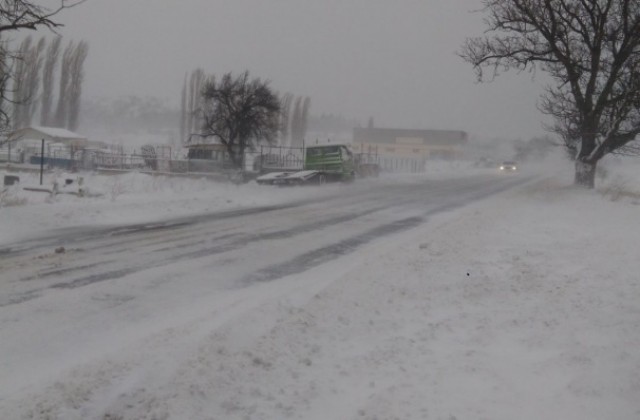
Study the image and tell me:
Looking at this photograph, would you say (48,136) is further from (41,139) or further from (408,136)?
(408,136)

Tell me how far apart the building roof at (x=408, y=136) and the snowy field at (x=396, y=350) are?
92.8 m

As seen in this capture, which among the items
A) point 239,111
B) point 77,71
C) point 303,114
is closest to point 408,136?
point 303,114

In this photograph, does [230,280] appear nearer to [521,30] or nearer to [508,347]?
[508,347]

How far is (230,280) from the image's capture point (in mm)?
7852

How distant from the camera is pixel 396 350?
538 centimetres

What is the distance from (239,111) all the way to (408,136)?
71526mm

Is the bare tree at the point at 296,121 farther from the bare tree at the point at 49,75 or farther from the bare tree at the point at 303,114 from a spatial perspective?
the bare tree at the point at 49,75

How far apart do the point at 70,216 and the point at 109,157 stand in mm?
28978

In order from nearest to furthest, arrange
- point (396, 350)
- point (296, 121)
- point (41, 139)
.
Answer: point (396, 350), point (41, 139), point (296, 121)

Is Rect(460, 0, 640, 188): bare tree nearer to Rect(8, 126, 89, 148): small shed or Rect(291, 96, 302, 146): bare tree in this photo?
Rect(8, 126, 89, 148): small shed

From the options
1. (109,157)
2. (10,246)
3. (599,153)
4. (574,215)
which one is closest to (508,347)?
(10,246)

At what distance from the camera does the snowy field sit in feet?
13.7

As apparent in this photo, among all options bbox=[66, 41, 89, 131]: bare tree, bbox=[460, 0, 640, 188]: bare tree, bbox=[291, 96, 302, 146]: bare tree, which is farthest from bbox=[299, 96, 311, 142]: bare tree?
bbox=[460, 0, 640, 188]: bare tree

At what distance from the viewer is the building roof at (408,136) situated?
100625mm
